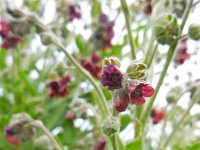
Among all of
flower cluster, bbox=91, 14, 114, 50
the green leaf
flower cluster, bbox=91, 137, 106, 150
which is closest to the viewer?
the green leaf

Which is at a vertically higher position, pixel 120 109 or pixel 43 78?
pixel 43 78

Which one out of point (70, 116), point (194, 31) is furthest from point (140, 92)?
point (70, 116)

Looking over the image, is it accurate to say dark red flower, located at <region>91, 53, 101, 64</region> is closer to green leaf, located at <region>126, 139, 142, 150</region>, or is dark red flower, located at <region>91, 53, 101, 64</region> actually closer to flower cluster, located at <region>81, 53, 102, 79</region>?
flower cluster, located at <region>81, 53, 102, 79</region>

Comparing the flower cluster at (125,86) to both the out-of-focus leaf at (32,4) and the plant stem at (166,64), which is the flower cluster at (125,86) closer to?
the plant stem at (166,64)

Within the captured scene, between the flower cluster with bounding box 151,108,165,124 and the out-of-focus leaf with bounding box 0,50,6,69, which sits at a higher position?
the out-of-focus leaf with bounding box 0,50,6,69

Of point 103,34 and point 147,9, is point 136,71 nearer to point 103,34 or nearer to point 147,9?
A: point 147,9

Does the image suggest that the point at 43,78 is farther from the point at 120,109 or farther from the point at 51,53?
the point at 120,109

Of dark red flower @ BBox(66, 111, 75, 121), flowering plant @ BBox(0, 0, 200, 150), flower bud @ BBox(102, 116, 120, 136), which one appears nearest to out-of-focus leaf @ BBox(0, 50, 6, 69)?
flowering plant @ BBox(0, 0, 200, 150)

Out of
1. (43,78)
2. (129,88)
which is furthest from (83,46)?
(129,88)
